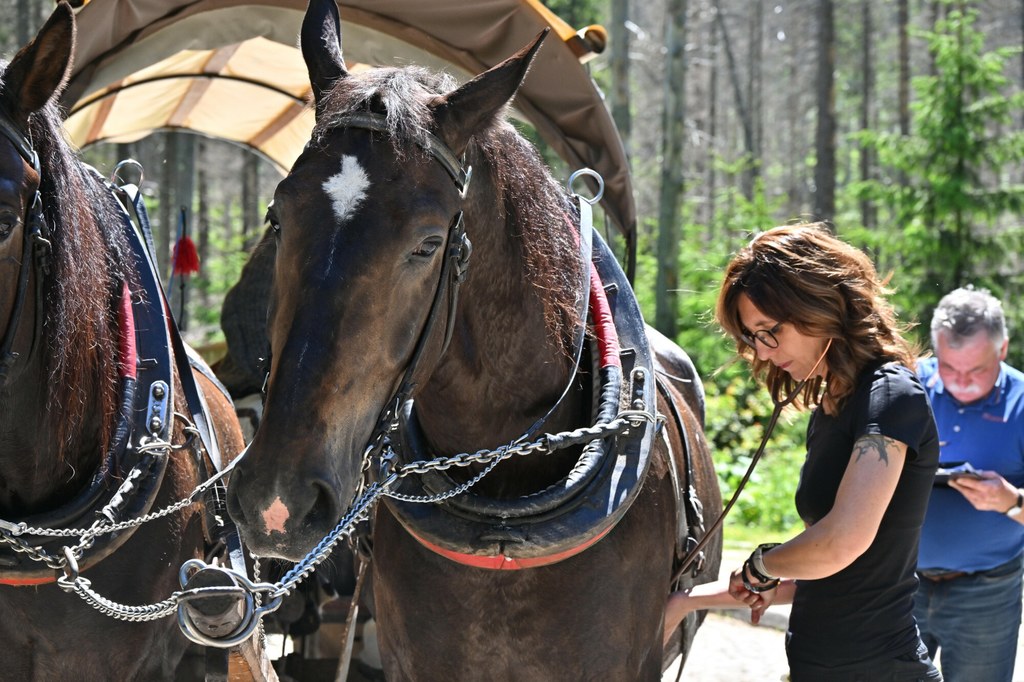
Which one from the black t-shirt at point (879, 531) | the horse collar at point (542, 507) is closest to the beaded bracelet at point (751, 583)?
the black t-shirt at point (879, 531)

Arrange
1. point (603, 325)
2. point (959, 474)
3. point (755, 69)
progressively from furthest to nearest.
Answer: point (755, 69)
point (959, 474)
point (603, 325)

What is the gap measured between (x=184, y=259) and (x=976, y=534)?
13.0 feet

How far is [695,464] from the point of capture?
3.28 m

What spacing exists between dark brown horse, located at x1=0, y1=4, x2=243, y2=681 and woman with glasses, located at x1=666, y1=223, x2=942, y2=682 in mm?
1353

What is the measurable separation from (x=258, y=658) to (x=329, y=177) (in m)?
1.64

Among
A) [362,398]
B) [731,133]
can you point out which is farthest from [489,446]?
[731,133]

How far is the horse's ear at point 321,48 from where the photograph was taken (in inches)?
92.7

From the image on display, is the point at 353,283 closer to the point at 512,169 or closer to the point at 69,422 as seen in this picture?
the point at 512,169

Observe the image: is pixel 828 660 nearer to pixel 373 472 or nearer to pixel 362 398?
pixel 373 472

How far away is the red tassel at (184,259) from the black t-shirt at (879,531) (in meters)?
3.80

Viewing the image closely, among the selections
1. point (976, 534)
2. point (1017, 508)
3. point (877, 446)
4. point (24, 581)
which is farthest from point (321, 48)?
point (976, 534)

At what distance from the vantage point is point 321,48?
2.40 metres

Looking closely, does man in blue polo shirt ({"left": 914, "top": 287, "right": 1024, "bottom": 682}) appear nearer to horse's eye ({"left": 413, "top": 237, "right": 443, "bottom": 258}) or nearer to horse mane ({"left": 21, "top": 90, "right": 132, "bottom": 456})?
horse's eye ({"left": 413, "top": 237, "right": 443, "bottom": 258})

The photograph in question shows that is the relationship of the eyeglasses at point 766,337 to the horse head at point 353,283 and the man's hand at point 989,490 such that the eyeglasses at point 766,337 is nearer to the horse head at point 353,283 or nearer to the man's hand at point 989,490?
the horse head at point 353,283
